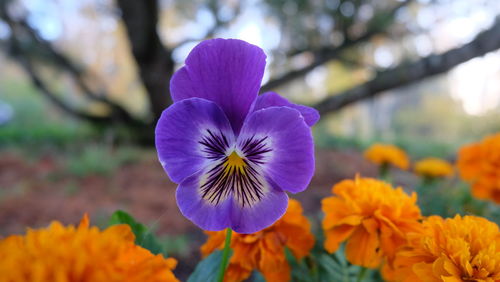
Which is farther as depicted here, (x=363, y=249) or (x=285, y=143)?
(x=363, y=249)

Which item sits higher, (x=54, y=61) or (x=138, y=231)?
(x=54, y=61)

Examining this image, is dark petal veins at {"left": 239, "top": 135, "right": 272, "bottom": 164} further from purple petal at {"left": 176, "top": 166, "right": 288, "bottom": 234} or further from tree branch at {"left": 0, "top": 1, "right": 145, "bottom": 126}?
tree branch at {"left": 0, "top": 1, "right": 145, "bottom": 126}

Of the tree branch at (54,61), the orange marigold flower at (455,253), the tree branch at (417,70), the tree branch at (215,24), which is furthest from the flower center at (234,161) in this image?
the tree branch at (54,61)

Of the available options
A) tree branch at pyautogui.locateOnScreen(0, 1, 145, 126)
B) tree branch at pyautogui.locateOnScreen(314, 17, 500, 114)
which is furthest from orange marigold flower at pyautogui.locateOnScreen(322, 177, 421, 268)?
tree branch at pyautogui.locateOnScreen(0, 1, 145, 126)

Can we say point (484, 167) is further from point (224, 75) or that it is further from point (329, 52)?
point (329, 52)

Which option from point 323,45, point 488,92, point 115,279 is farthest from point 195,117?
point 488,92

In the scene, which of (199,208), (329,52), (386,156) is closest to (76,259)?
(199,208)

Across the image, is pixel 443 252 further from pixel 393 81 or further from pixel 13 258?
pixel 393 81
